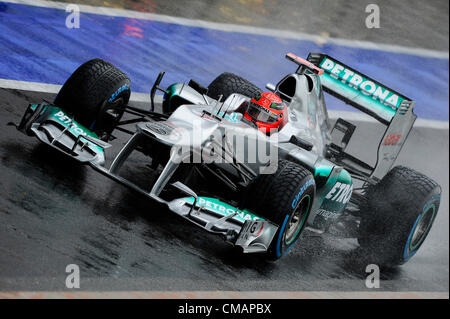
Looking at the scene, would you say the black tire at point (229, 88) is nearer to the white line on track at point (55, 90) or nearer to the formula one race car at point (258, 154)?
the formula one race car at point (258, 154)

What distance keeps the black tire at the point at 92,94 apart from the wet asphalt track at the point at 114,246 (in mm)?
545

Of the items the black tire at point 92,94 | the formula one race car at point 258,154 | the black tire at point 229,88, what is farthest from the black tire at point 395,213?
the black tire at point 92,94

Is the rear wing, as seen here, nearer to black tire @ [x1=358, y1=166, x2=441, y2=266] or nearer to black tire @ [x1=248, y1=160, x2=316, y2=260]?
black tire @ [x1=358, y1=166, x2=441, y2=266]

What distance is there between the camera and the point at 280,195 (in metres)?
8.04

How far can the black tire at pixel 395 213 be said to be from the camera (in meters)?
9.55

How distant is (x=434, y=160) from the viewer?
15.6 metres

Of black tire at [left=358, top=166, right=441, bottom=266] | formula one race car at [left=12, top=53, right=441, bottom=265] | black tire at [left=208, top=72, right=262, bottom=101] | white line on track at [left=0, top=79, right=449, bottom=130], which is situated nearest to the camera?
formula one race car at [left=12, top=53, right=441, bottom=265]

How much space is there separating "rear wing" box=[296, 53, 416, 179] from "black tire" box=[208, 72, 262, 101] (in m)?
0.90

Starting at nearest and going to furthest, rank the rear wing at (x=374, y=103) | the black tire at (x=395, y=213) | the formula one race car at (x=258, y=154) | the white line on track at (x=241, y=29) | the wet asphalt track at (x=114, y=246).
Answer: the wet asphalt track at (x=114, y=246), the formula one race car at (x=258, y=154), the black tire at (x=395, y=213), the rear wing at (x=374, y=103), the white line on track at (x=241, y=29)

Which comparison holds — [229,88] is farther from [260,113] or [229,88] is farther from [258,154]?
[258,154]

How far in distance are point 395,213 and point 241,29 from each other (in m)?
9.02

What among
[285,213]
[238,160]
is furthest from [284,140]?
[285,213]

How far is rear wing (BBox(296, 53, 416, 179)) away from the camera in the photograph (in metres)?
10.4

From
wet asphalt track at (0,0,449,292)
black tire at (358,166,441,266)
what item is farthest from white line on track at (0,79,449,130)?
black tire at (358,166,441,266)
